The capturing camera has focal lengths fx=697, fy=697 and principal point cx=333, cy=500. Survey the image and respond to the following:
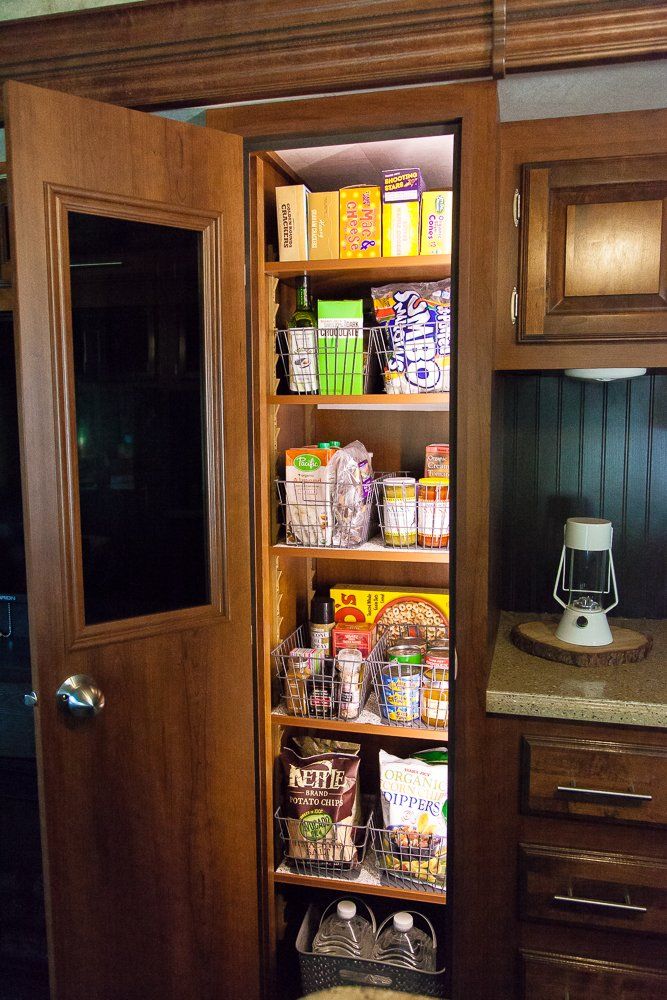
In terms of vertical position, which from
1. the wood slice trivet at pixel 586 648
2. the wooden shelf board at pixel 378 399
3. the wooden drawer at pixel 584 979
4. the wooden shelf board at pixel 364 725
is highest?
the wooden shelf board at pixel 378 399

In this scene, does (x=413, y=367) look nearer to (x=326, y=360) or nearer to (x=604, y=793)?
(x=326, y=360)

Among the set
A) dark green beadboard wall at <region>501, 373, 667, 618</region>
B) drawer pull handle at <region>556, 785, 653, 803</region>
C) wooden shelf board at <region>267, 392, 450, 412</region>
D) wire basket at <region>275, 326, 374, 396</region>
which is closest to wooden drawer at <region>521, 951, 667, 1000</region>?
drawer pull handle at <region>556, 785, 653, 803</region>

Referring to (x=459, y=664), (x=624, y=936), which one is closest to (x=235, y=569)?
(x=459, y=664)

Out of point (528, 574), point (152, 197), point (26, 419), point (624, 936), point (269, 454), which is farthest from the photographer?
point (528, 574)

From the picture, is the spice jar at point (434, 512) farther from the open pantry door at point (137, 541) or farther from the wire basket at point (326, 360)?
the open pantry door at point (137, 541)

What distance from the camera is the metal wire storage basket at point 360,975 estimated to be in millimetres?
1730

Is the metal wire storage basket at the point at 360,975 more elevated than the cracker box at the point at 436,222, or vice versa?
the cracker box at the point at 436,222

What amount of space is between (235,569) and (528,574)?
3.04 ft

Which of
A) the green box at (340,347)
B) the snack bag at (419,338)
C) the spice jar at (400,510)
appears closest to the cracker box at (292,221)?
the green box at (340,347)

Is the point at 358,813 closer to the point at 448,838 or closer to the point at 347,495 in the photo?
the point at 448,838

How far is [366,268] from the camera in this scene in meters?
1.63

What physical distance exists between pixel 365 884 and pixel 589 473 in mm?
1246

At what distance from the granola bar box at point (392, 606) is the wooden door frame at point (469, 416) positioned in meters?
0.34

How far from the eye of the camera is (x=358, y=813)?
1.92 m
